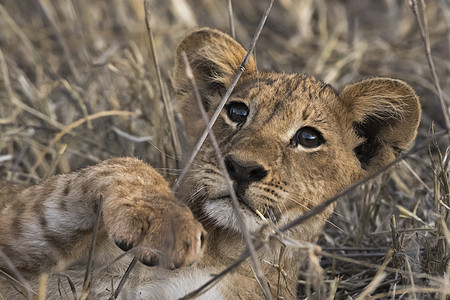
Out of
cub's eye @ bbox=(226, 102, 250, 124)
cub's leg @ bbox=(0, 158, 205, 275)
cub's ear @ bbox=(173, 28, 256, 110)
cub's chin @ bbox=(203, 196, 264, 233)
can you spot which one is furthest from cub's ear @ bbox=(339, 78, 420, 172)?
cub's leg @ bbox=(0, 158, 205, 275)

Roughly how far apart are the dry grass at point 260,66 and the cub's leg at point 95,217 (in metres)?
0.65

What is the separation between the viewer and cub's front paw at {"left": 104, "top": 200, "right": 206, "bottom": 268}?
290 centimetres

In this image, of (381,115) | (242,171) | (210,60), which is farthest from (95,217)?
(381,115)

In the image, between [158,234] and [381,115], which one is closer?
[158,234]

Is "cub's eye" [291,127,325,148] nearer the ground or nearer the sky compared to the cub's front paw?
nearer the sky

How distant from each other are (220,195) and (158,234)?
68cm

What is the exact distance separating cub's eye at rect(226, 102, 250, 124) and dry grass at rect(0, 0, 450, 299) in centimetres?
51

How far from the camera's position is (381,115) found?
14.2 ft

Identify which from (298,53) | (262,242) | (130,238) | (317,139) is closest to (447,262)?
(317,139)

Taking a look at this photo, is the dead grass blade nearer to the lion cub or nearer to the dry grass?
the dry grass

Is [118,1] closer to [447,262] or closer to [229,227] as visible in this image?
[229,227]

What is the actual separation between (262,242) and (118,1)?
20.8 ft

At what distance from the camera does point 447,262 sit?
3711 mm

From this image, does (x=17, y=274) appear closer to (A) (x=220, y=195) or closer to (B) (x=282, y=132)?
(A) (x=220, y=195)
